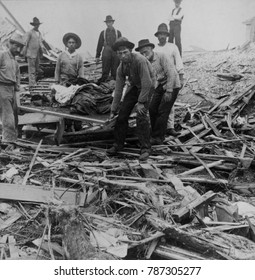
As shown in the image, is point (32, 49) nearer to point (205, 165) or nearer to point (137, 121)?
point (137, 121)

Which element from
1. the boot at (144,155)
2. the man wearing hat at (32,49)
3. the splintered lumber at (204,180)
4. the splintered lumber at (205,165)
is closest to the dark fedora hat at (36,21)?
the man wearing hat at (32,49)

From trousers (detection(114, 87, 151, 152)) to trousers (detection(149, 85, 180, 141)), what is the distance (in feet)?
2.61

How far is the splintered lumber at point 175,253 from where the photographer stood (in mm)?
3371

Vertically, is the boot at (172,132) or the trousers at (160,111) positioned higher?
the trousers at (160,111)

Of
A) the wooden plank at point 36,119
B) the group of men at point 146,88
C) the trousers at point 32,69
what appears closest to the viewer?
the group of men at point 146,88

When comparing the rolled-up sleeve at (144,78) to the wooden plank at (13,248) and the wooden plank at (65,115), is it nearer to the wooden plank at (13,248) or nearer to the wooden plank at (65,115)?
the wooden plank at (65,115)

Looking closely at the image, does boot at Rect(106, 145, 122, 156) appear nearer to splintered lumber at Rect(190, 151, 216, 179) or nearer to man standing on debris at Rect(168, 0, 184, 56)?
splintered lumber at Rect(190, 151, 216, 179)

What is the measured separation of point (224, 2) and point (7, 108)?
4413 millimetres

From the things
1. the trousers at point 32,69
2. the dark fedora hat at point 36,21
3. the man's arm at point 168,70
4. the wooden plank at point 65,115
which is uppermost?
the dark fedora hat at point 36,21

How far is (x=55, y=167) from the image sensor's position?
210 inches
